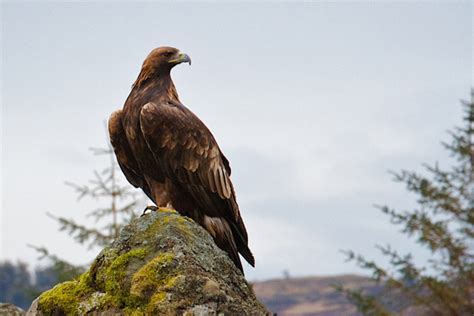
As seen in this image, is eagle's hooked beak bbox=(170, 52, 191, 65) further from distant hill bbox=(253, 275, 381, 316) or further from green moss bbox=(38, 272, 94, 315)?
distant hill bbox=(253, 275, 381, 316)

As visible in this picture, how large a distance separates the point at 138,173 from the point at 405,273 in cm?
1897

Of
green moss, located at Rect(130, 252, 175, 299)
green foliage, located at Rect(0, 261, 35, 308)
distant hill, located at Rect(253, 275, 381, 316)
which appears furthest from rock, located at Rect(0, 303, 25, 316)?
green foliage, located at Rect(0, 261, 35, 308)

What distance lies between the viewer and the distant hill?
111m

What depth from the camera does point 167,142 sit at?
9.35m

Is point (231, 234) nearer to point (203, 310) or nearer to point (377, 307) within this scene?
point (203, 310)

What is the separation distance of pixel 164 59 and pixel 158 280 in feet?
13.4

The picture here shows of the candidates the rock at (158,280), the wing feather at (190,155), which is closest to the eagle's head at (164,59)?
the wing feather at (190,155)

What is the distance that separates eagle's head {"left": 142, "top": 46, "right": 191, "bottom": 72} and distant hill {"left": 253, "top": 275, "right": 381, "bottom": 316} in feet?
317

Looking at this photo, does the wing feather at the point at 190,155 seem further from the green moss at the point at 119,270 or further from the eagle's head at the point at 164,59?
the green moss at the point at 119,270

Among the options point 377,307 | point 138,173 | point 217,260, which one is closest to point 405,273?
point 377,307

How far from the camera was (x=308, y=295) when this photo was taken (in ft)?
404

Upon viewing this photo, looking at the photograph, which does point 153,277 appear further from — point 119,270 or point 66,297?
point 66,297

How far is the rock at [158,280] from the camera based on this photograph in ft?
20.3

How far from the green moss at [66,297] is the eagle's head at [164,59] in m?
3.49
